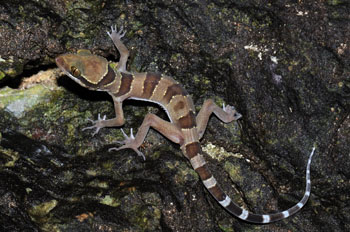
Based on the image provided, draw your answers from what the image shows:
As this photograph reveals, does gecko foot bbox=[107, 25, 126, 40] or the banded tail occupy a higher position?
Answer: gecko foot bbox=[107, 25, 126, 40]

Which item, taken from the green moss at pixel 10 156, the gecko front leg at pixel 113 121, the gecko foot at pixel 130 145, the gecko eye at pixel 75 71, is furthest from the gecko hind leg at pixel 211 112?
the green moss at pixel 10 156

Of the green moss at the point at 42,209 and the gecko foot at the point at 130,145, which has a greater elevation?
the gecko foot at the point at 130,145

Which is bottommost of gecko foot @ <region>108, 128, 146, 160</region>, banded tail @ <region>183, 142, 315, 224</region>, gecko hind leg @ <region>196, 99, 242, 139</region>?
banded tail @ <region>183, 142, 315, 224</region>

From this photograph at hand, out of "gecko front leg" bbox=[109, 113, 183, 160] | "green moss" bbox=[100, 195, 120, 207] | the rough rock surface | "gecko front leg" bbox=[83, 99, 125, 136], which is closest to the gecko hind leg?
the rough rock surface

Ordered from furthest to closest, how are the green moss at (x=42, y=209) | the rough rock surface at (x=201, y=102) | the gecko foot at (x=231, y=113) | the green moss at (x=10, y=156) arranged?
the gecko foot at (x=231, y=113), the rough rock surface at (x=201, y=102), the green moss at (x=10, y=156), the green moss at (x=42, y=209)

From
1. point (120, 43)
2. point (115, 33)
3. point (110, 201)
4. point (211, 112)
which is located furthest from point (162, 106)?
point (110, 201)

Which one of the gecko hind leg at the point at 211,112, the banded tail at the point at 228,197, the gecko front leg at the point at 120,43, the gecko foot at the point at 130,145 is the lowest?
the banded tail at the point at 228,197

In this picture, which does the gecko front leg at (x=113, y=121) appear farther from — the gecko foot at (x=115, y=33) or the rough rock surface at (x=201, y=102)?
the gecko foot at (x=115, y=33)

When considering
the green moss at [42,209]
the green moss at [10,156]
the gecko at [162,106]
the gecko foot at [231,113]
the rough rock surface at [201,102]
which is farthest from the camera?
the gecko foot at [231,113]

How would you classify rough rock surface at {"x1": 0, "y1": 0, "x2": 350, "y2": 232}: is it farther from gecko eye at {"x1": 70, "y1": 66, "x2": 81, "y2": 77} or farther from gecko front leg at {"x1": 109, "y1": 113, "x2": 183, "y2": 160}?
gecko eye at {"x1": 70, "y1": 66, "x2": 81, "y2": 77}
